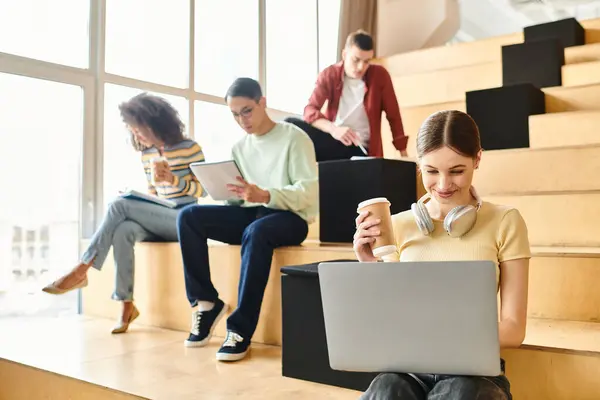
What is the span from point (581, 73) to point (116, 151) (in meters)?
2.32

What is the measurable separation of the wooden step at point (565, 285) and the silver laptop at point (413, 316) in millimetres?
810

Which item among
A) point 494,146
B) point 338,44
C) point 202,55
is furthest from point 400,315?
point 338,44

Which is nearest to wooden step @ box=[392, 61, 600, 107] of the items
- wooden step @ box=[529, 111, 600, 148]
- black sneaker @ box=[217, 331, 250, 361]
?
wooden step @ box=[529, 111, 600, 148]

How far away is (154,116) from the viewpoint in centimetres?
250

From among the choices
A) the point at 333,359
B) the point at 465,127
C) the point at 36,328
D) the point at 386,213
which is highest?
the point at 465,127

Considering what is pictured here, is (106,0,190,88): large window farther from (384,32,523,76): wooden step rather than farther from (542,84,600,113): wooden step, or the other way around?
(542,84,600,113): wooden step

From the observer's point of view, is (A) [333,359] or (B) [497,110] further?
(B) [497,110]

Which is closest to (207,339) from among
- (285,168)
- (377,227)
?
(285,168)

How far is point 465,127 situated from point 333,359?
1.54 feet

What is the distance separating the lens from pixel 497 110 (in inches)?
102

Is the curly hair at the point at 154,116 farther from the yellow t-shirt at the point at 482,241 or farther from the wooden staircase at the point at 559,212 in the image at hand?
the yellow t-shirt at the point at 482,241

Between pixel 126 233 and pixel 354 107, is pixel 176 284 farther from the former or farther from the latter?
pixel 354 107

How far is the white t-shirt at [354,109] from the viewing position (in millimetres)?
2910

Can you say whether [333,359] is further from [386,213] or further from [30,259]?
[30,259]
